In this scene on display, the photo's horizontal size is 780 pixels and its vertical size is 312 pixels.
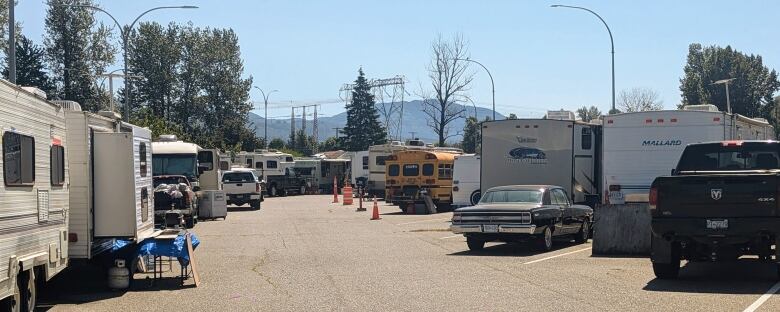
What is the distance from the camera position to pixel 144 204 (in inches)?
579

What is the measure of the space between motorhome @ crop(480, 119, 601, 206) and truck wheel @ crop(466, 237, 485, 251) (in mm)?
6293

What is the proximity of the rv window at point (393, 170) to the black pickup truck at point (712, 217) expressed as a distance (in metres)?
23.7

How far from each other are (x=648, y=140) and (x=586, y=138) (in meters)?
4.75

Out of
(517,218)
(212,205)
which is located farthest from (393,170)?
(517,218)

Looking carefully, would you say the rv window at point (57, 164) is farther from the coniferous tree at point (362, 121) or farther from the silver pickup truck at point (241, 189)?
the coniferous tree at point (362, 121)

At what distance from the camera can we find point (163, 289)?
13.9 m

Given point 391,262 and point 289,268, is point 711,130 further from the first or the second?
point 289,268

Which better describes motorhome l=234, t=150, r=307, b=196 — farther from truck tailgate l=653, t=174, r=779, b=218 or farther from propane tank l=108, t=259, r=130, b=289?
truck tailgate l=653, t=174, r=779, b=218

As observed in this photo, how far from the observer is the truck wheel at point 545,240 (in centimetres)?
1892

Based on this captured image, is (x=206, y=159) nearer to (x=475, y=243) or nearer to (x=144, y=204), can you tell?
(x=475, y=243)

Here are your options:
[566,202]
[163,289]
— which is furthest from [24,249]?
[566,202]

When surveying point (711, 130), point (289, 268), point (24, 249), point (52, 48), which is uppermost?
point (52, 48)

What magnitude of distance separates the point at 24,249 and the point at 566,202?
1313 centimetres

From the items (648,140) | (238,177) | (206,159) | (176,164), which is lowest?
(238,177)
